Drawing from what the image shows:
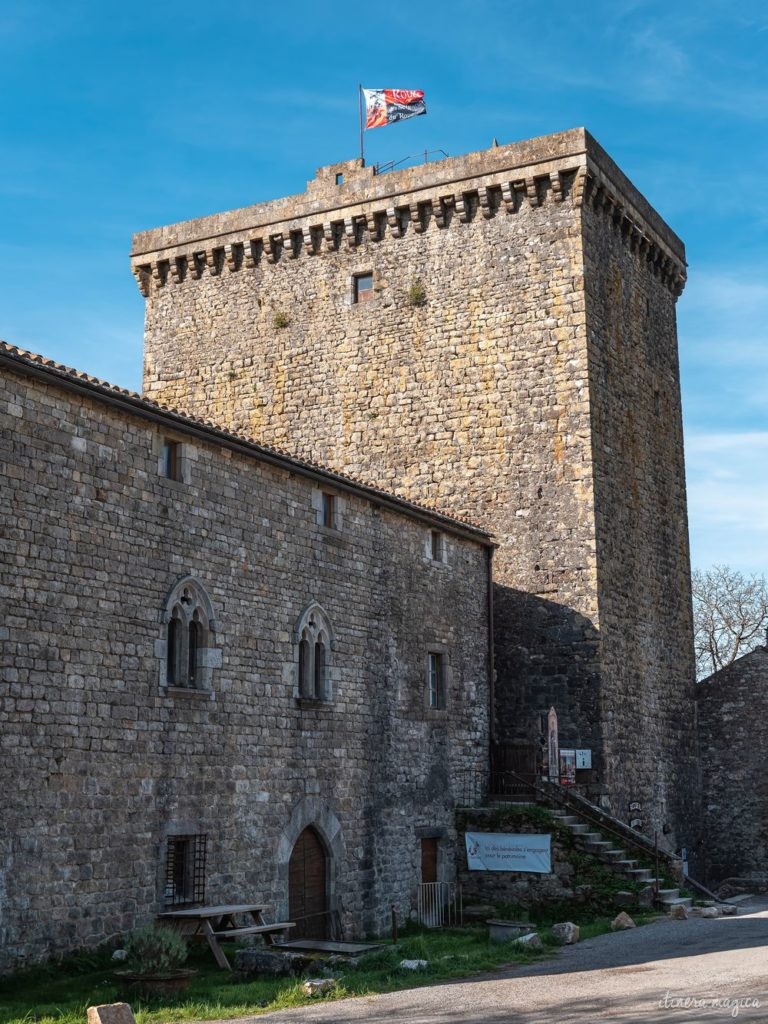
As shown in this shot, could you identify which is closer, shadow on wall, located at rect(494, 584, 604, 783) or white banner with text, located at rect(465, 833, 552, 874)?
white banner with text, located at rect(465, 833, 552, 874)

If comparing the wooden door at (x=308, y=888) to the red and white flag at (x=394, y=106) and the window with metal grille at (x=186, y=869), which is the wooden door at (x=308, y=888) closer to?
the window with metal grille at (x=186, y=869)

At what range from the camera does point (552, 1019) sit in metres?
10.5

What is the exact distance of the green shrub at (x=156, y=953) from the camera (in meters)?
12.0

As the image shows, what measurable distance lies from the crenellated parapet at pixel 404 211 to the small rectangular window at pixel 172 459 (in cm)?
1138

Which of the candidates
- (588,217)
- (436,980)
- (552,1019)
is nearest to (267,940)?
(436,980)

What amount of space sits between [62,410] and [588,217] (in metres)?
13.7

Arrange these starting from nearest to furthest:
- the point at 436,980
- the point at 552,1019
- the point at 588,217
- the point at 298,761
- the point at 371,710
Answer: the point at 552,1019
the point at 436,980
the point at 298,761
the point at 371,710
the point at 588,217

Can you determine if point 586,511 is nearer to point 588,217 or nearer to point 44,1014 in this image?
point 588,217

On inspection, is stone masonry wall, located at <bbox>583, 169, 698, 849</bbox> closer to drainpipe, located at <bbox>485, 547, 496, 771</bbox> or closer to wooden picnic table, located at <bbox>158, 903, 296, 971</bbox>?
drainpipe, located at <bbox>485, 547, 496, 771</bbox>

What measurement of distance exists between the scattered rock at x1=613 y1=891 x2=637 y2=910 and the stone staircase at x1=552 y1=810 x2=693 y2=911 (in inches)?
12.7

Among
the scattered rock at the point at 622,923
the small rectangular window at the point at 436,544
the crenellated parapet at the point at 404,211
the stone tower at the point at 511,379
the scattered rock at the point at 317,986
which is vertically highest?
the crenellated parapet at the point at 404,211

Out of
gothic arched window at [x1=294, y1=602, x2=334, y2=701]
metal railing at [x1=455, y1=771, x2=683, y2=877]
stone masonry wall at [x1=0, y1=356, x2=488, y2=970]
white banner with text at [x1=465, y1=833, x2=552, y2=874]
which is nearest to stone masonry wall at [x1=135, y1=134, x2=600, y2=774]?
Answer: metal railing at [x1=455, y1=771, x2=683, y2=877]

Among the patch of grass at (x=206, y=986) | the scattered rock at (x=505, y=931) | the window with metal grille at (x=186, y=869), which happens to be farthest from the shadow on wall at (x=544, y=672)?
the window with metal grille at (x=186, y=869)

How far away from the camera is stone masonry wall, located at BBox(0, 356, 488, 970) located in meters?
12.9
